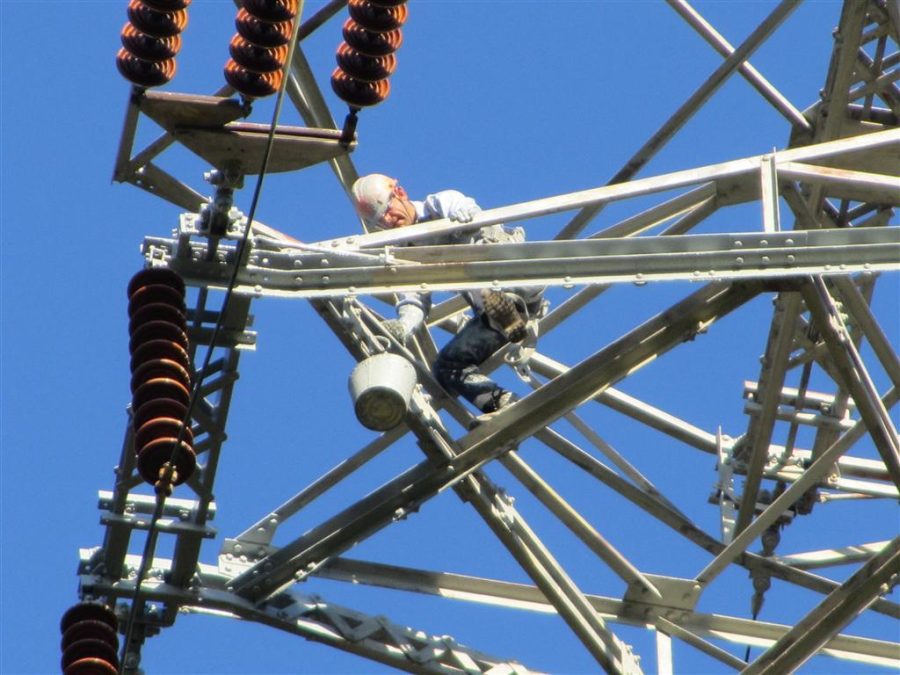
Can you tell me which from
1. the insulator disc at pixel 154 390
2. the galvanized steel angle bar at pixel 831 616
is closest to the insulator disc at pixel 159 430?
the insulator disc at pixel 154 390

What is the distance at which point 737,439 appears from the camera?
25281 mm

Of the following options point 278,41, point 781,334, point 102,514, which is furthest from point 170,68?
point 781,334

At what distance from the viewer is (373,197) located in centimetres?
2250

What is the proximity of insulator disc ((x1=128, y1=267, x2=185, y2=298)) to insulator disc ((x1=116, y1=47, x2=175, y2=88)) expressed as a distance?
134 centimetres

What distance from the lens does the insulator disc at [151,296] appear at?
2022cm

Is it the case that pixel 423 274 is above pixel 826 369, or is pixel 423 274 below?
below

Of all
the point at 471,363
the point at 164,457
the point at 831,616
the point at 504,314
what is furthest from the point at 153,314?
the point at 831,616

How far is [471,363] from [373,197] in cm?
152

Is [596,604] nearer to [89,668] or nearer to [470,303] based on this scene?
[470,303]

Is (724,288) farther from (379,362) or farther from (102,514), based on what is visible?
(102,514)

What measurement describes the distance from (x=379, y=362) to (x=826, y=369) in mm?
5318

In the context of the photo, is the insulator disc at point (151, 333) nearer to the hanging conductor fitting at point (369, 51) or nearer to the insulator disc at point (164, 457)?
the insulator disc at point (164, 457)

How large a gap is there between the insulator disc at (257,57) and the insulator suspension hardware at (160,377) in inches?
62.8

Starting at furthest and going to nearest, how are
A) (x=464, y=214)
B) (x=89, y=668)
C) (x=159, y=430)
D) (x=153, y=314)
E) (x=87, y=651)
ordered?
1. (x=87, y=651)
2. (x=89, y=668)
3. (x=464, y=214)
4. (x=153, y=314)
5. (x=159, y=430)
